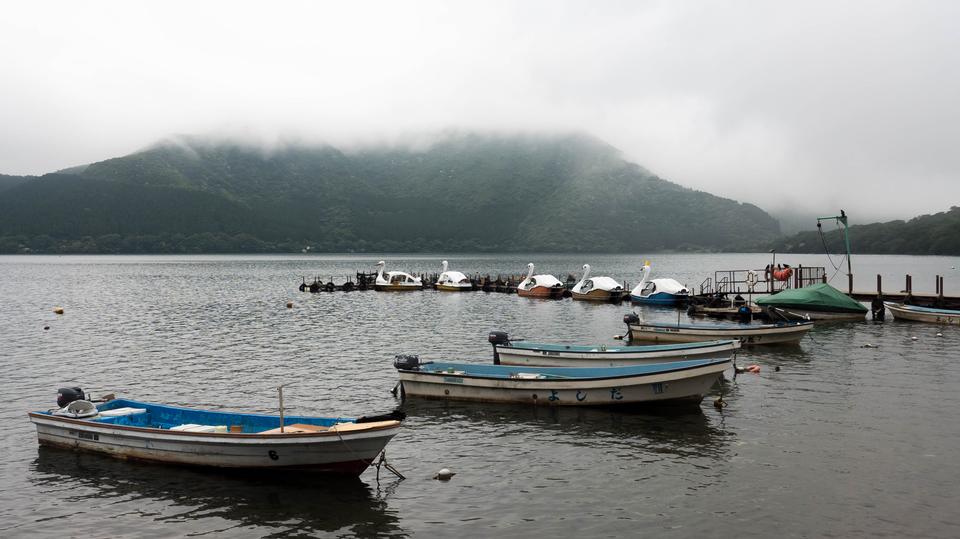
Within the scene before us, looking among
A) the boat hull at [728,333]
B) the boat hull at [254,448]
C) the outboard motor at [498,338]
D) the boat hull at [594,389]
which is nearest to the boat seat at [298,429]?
the boat hull at [254,448]

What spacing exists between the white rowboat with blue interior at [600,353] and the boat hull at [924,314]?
99.1 feet

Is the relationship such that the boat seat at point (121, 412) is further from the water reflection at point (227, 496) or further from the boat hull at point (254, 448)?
the water reflection at point (227, 496)

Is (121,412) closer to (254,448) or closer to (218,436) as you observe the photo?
(218,436)

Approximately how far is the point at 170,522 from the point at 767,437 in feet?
61.9

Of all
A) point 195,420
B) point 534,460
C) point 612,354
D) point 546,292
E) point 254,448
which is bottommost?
point 534,460

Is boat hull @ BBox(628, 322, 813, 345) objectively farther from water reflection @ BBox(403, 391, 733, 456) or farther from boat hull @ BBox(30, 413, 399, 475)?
boat hull @ BBox(30, 413, 399, 475)

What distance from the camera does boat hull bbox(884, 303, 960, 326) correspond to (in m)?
50.9

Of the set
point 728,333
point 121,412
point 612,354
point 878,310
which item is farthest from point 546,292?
point 121,412

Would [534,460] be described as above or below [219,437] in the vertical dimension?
below

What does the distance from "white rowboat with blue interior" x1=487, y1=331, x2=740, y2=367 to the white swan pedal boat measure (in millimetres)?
14165

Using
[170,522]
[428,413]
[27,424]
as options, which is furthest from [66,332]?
[170,522]

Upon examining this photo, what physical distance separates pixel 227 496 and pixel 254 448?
142 centimetres

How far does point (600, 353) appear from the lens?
31000mm

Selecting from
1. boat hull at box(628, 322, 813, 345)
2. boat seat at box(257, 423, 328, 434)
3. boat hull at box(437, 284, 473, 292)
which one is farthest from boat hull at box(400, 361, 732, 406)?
boat hull at box(437, 284, 473, 292)
